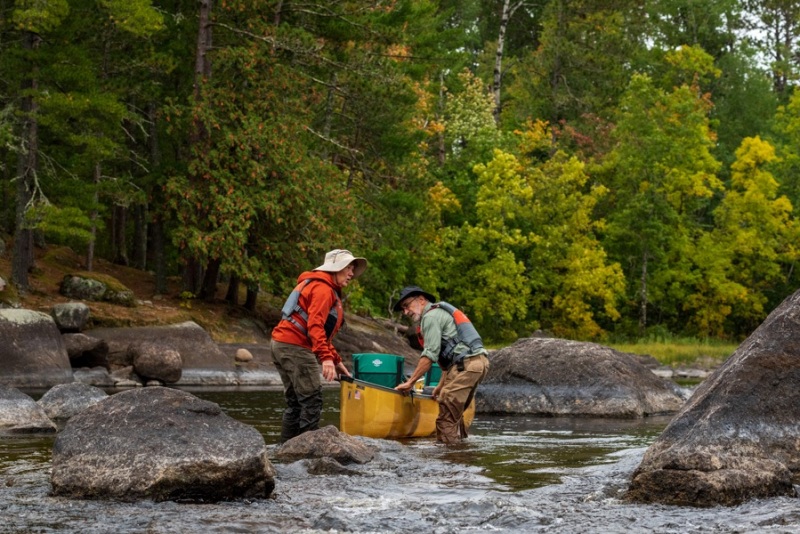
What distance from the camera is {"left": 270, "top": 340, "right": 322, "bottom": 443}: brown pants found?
12.7 m

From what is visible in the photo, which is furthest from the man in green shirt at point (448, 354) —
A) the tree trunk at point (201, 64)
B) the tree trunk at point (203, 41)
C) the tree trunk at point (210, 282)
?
the tree trunk at point (210, 282)

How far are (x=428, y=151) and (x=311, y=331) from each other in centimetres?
4091

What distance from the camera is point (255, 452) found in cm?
974

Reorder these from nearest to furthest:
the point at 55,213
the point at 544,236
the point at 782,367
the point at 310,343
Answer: the point at 782,367 < the point at 310,343 < the point at 55,213 < the point at 544,236

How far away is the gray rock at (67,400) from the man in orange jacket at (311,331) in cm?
525

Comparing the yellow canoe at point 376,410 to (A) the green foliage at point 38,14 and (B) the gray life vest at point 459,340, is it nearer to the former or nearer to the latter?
(B) the gray life vest at point 459,340

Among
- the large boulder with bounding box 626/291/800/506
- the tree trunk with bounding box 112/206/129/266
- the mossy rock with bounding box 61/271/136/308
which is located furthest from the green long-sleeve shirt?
the tree trunk with bounding box 112/206/129/266

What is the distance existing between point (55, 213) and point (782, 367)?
20002 millimetres

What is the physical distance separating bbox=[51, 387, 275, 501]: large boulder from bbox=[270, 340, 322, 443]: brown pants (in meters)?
2.76

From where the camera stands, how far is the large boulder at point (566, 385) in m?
19.4

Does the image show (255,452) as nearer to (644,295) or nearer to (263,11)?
(263,11)

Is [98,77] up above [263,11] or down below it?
below

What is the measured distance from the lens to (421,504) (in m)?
9.70

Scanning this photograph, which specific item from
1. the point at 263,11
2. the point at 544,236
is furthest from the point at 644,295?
the point at 263,11
